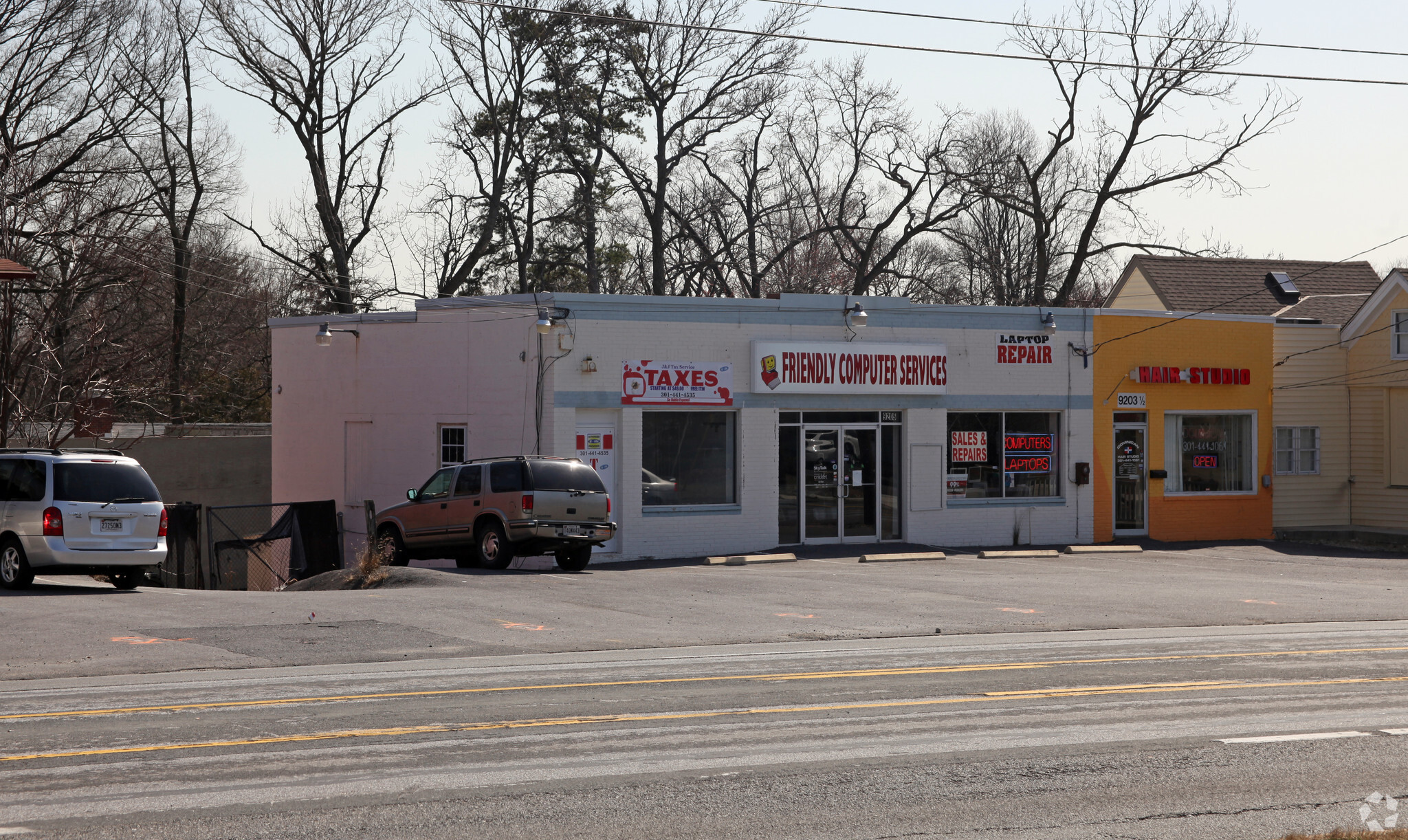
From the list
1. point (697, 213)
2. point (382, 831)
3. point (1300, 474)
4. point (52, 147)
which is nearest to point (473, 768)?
point (382, 831)

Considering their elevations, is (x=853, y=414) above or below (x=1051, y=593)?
above

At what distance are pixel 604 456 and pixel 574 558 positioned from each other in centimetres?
280

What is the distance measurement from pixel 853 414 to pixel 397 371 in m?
9.30

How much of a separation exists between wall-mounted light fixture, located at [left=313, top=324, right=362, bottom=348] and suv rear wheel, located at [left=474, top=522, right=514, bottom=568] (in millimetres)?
7788

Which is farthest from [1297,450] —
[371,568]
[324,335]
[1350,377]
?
[324,335]

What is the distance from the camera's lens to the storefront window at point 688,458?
23.5 meters

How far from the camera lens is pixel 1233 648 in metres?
13.1

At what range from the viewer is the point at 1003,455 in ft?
86.3

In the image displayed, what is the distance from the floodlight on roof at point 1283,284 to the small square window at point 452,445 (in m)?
25.3

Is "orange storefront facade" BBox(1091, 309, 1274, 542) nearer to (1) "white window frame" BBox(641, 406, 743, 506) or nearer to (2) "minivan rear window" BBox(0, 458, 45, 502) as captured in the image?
(1) "white window frame" BBox(641, 406, 743, 506)

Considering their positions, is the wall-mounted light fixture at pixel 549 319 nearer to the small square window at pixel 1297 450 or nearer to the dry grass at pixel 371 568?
the dry grass at pixel 371 568

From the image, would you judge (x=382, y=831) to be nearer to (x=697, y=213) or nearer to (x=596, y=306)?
(x=596, y=306)

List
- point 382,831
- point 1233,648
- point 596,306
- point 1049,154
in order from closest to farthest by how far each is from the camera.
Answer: point 382,831 < point 1233,648 < point 596,306 < point 1049,154

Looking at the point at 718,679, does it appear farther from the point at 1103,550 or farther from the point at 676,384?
the point at 1103,550
